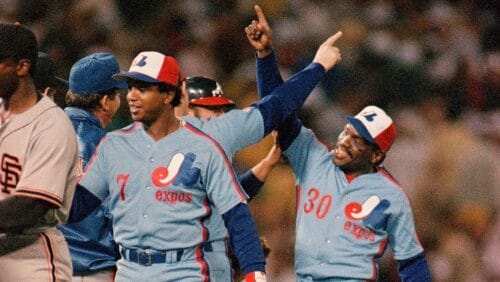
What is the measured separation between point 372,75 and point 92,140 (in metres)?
4.47

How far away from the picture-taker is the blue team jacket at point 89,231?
17.9 feet

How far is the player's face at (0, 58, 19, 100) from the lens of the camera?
4301mm

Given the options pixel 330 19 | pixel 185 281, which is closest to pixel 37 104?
pixel 185 281

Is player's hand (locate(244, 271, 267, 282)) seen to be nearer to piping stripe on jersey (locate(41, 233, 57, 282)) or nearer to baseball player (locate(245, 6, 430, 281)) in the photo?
baseball player (locate(245, 6, 430, 281))

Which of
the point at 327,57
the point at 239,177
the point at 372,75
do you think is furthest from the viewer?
the point at 372,75

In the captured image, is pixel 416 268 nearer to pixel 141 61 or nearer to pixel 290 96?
pixel 290 96

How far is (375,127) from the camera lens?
18.2 feet

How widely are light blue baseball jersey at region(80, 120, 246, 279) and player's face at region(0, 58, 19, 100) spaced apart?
2.33 feet

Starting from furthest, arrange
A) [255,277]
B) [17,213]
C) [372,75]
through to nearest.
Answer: [372,75] → [255,277] → [17,213]

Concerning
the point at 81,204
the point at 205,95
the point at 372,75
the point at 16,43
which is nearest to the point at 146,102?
the point at 81,204

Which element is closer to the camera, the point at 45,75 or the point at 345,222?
the point at 345,222

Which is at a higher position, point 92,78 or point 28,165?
point 28,165

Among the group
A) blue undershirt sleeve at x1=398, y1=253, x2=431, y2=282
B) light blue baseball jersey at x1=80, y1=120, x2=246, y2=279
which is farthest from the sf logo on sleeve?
blue undershirt sleeve at x1=398, y1=253, x2=431, y2=282

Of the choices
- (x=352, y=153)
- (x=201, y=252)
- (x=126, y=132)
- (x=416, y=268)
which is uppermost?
(x=126, y=132)
